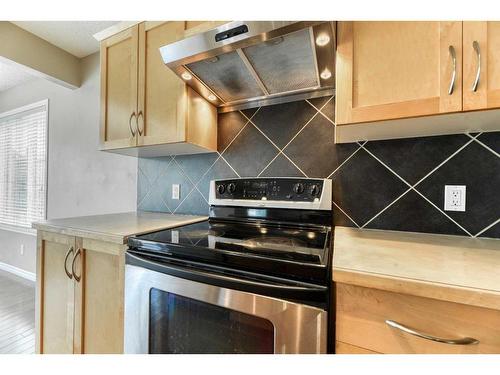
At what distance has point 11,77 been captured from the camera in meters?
2.69

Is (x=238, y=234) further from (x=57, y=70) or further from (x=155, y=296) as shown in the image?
(x=57, y=70)

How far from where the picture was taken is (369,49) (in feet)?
2.85

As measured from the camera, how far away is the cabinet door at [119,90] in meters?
1.46

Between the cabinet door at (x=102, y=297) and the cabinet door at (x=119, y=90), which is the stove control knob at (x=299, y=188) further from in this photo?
the cabinet door at (x=119, y=90)

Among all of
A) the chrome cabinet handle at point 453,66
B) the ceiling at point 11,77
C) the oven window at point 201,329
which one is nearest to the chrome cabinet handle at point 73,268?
the oven window at point 201,329

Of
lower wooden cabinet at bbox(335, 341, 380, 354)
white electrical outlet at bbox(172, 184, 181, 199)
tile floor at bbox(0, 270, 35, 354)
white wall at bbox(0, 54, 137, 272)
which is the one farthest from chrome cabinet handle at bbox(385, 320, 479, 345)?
tile floor at bbox(0, 270, 35, 354)

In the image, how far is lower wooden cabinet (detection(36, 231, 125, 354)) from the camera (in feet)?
3.43

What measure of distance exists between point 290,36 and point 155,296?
1127mm

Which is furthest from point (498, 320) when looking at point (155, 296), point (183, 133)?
point (183, 133)

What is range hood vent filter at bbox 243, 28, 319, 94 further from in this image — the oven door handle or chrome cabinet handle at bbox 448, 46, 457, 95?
the oven door handle

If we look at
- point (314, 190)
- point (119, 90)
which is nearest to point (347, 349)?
point (314, 190)

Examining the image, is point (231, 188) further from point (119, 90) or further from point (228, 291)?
point (119, 90)

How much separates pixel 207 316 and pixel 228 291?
5.8 inches

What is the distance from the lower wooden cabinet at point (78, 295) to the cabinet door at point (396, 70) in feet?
3.82
